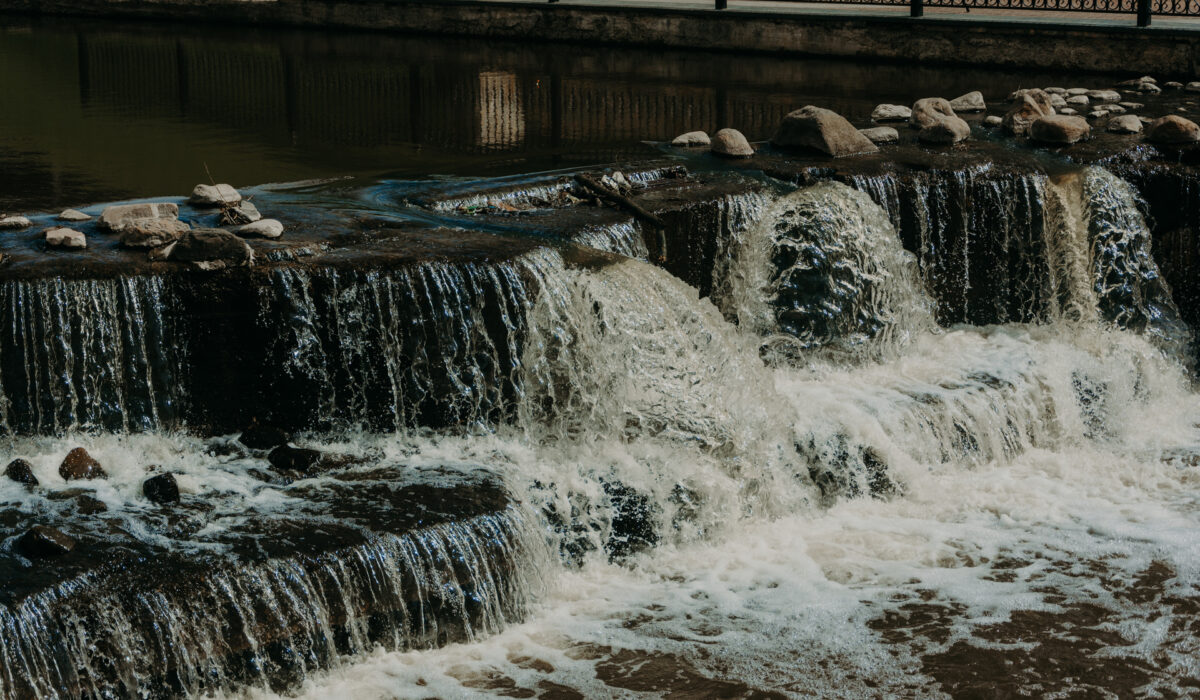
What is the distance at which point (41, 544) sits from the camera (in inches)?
190

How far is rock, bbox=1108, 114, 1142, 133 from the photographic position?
10.1 metres

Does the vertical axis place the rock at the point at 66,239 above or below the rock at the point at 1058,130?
below

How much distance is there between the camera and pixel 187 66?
1689 centimetres

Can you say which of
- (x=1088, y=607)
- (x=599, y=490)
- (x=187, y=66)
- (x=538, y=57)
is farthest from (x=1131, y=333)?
(x=187, y=66)

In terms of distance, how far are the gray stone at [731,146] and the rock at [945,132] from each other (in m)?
1.38

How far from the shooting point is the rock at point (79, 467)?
553cm

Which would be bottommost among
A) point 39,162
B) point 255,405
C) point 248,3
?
point 255,405

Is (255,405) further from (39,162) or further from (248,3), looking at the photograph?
(248,3)

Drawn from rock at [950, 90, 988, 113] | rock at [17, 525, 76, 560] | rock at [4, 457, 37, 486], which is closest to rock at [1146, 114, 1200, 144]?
rock at [950, 90, 988, 113]

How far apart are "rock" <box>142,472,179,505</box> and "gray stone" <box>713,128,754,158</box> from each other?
501 cm

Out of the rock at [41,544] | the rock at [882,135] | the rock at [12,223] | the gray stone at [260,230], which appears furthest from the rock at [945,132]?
the rock at [41,544]

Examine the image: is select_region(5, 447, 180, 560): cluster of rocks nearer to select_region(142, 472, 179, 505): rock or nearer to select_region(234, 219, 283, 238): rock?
select_region(142, 472, 179, 505): rock

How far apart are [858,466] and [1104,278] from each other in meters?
3.15

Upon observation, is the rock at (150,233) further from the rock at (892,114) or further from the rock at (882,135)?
the rock at (892,114)
